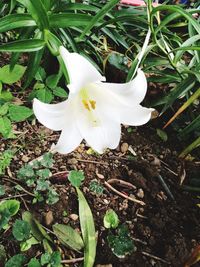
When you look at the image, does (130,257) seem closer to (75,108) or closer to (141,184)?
(141,184)

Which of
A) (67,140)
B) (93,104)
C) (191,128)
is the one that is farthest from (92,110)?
(191,128)

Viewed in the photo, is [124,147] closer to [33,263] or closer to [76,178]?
[76,178]

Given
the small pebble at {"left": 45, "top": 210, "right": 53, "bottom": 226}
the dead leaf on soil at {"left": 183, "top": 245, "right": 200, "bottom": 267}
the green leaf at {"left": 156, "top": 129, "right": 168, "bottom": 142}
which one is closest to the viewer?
the dead leaf on soil at {"left": 183, "top": 245, "right": 200, "bottom": 267}

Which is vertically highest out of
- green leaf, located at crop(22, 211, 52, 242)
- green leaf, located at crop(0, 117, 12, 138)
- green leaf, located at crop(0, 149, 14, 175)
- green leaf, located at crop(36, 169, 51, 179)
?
green leaf, located at crop(0, 117, 12, 138)

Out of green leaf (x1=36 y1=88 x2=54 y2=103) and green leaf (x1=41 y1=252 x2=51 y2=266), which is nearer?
green leaf (x1=41 y1=252 x2=51 y2=266)

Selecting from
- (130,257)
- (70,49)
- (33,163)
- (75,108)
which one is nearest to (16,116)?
(33,163)

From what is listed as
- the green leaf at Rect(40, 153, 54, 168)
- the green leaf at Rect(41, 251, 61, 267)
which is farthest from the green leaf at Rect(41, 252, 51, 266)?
the green leaf at Rect(40, 153, 54, 168)

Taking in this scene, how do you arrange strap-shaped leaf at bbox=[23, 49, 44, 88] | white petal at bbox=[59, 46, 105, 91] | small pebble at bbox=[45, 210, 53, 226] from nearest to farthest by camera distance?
white petal at bbox=[59, 46, 105, 91] → small pebble at bbox=[45, 210, 53, 226] → strap-shaped leaf at bbox=[23, 49, 44, 88]

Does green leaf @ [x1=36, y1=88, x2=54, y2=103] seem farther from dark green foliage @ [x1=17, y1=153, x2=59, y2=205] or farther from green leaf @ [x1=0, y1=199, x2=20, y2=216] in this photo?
green leaf @ [x1=0, y1=199, x2=20, y2=216]
